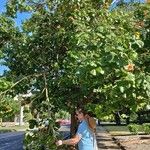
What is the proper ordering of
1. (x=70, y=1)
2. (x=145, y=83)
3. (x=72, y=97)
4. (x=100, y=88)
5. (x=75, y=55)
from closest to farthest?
1. (x=145, y=83)
2. (x=75, y=55)
3. (x=100, y=88)
4. (x=72, y=97)
5. (x=70, y=1)

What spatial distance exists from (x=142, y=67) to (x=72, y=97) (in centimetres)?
203

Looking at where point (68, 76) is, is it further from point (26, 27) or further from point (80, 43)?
point (26, 27)

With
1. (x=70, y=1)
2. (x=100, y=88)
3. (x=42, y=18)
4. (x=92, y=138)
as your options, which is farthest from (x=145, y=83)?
(x=42, y=18)

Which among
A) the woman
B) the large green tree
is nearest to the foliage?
the large green tree

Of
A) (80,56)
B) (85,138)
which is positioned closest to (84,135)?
(85,138)

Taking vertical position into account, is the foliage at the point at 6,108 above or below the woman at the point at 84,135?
above

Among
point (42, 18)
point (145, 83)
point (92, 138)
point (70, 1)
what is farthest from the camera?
point (42, 18)

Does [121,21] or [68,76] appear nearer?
[68,76]

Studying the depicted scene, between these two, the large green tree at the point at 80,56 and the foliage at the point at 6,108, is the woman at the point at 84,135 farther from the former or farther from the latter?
the foliage at the point at 6,108

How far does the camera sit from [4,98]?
329 inches

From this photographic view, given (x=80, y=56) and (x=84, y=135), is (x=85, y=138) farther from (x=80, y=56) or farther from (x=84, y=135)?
(x=80, y=56)

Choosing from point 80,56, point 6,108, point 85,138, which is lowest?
point 85,138

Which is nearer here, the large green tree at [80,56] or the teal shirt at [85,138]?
the large green tree at [80,56]

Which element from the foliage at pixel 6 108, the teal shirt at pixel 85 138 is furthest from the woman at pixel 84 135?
the foliage at pixel 6 108
